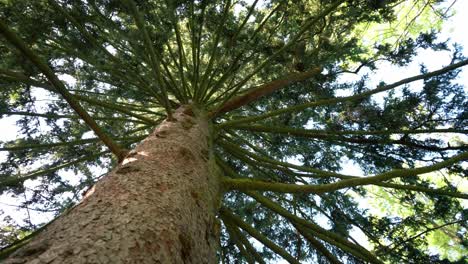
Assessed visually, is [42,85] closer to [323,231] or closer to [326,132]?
[323,231]

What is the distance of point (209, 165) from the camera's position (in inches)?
105

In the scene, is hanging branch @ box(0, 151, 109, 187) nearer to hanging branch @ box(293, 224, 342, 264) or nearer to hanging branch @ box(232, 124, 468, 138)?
hanging branch @ box(232, 124, 468, 138)

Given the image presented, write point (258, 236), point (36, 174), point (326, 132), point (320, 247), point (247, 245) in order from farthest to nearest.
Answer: point (326, 132)
point (36, 174)
point (247, 245)
point (320, 247)
point (258, 236)

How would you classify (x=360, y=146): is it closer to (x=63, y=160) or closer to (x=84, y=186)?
(x=84, y=186)

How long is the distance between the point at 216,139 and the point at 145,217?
265 cm

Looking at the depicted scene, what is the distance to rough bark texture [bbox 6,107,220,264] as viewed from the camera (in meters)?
1.24

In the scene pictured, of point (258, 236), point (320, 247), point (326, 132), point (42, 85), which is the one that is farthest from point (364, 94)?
point (42, 85)

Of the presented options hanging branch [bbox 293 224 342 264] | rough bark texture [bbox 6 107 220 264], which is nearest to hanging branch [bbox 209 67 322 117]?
rough bark texture [bbox 6 107 220 264]

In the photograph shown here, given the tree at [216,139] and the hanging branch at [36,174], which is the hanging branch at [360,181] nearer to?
the tree at [216,139]

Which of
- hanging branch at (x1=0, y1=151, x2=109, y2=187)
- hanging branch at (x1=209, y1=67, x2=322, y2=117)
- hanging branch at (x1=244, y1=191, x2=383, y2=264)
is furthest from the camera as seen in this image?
hanging branch at (x1=209, y1=67, x2=322, y2=117)

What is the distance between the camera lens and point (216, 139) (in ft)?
13.7

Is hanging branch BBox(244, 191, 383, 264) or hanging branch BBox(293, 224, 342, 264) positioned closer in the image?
hanging branch BBox(244, 191, 383, 264)

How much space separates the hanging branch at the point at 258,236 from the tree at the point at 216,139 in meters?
0.01

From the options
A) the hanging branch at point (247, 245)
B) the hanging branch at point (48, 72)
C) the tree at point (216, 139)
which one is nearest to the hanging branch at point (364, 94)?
the tree at point (216, 139)
